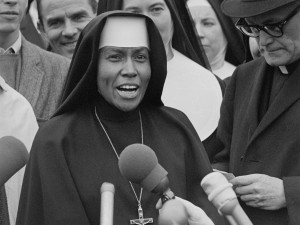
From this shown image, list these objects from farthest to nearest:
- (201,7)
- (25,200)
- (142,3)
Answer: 1. (201,7)
2. (142,3)
3. (25,200)

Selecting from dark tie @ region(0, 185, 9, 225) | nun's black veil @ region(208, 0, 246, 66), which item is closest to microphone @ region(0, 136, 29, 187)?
dark tie @ region(0, 185, 9, 225)

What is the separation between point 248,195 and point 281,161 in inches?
11.5

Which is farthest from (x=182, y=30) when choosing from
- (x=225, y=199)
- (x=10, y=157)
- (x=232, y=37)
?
(x=225, y=199)

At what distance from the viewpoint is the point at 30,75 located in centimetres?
803

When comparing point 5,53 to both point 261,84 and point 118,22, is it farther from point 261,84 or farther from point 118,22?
point 261,84

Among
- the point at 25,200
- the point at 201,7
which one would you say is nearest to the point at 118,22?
the point at 25,200

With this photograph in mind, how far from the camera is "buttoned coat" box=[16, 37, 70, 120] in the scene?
789cm

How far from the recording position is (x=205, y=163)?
266 inches

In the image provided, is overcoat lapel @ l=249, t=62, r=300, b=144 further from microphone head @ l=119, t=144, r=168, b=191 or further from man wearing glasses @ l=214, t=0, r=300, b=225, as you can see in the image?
microphone head @ l=119, t=144, r=168, b=191

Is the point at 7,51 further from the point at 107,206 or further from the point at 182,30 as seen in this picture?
the point at 107,206

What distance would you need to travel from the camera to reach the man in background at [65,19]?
923cm

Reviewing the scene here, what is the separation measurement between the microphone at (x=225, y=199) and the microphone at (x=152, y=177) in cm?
15

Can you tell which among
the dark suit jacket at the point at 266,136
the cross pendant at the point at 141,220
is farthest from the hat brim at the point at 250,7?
the cross pendant at the point at 141,220

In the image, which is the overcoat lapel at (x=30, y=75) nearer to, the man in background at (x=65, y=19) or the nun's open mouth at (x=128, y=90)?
the man in background at (x=65, y=19)
